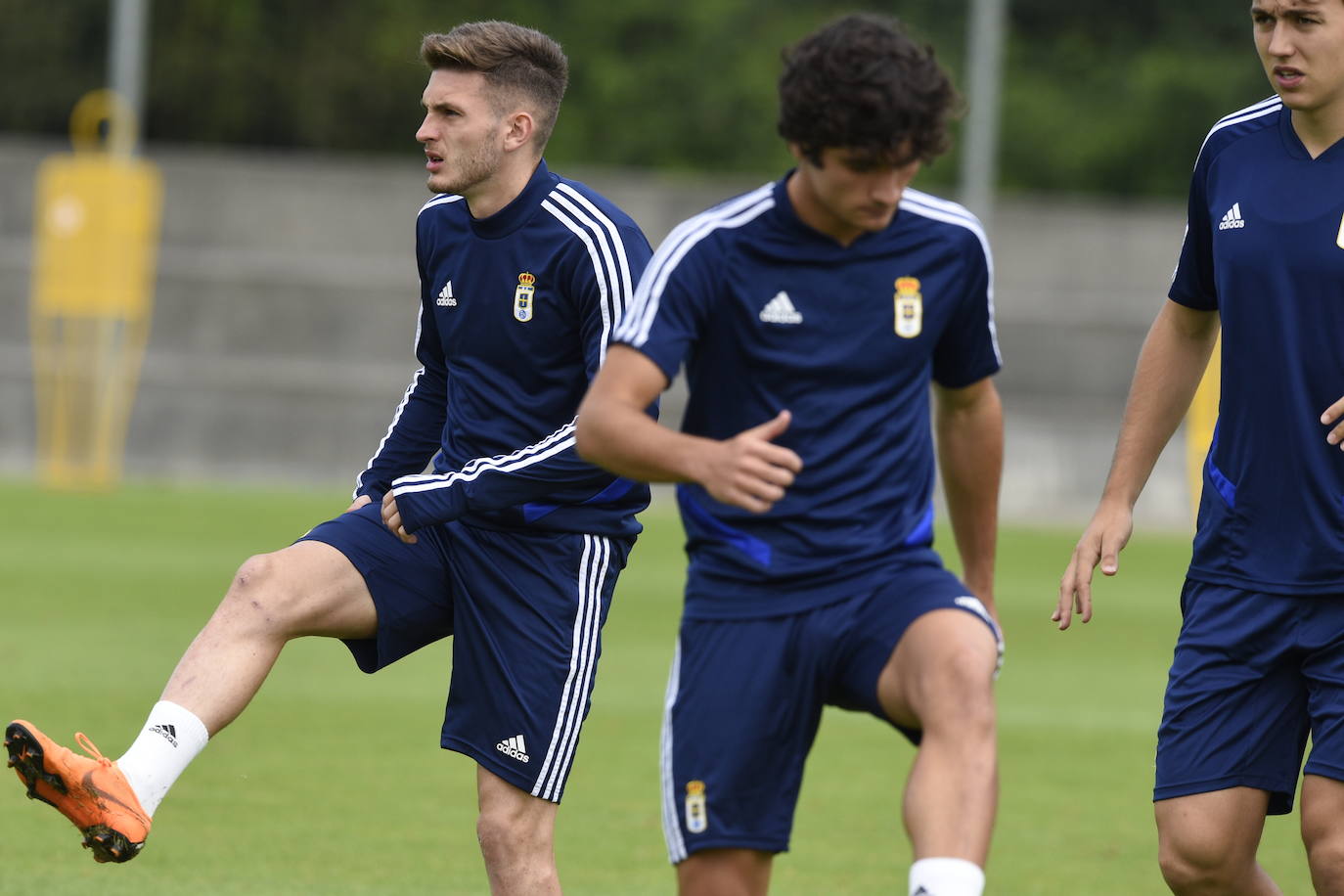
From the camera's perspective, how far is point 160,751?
5121 millimetres

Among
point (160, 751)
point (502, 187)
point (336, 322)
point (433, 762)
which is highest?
point (502, 187)

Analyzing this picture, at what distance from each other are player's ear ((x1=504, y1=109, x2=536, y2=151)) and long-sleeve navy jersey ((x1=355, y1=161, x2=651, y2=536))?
10cm

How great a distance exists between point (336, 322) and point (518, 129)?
18671 millimetres

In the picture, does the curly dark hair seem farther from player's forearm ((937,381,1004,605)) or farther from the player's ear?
the player's ear

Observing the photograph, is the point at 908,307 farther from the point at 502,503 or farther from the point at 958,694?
the point at 502,503

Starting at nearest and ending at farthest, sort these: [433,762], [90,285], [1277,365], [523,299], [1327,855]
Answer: [1327,855] → [1277,365] → [523,299] → [433,762] → [90,285]

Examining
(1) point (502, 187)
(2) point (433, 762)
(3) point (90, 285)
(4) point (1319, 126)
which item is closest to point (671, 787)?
(1) point (502, 187)

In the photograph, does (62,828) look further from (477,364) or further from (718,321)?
(718,321)

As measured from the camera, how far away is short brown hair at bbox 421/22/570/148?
5.83 metres

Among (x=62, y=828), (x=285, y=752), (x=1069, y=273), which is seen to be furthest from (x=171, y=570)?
(x=1069, y=273)

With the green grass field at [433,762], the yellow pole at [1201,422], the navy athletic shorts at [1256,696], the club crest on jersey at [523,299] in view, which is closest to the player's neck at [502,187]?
the club crest on jersey at [523,299]

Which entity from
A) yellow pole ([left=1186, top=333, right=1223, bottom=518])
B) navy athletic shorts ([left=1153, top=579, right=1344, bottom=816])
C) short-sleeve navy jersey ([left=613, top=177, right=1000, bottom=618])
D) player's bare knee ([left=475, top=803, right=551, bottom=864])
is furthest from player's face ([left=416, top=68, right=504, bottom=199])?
yellow pole ([left=1186, top=333, right=1223, bottom=518])

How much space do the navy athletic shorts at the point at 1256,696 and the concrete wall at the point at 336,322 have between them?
15.6 metres

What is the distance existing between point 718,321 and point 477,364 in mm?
1335
